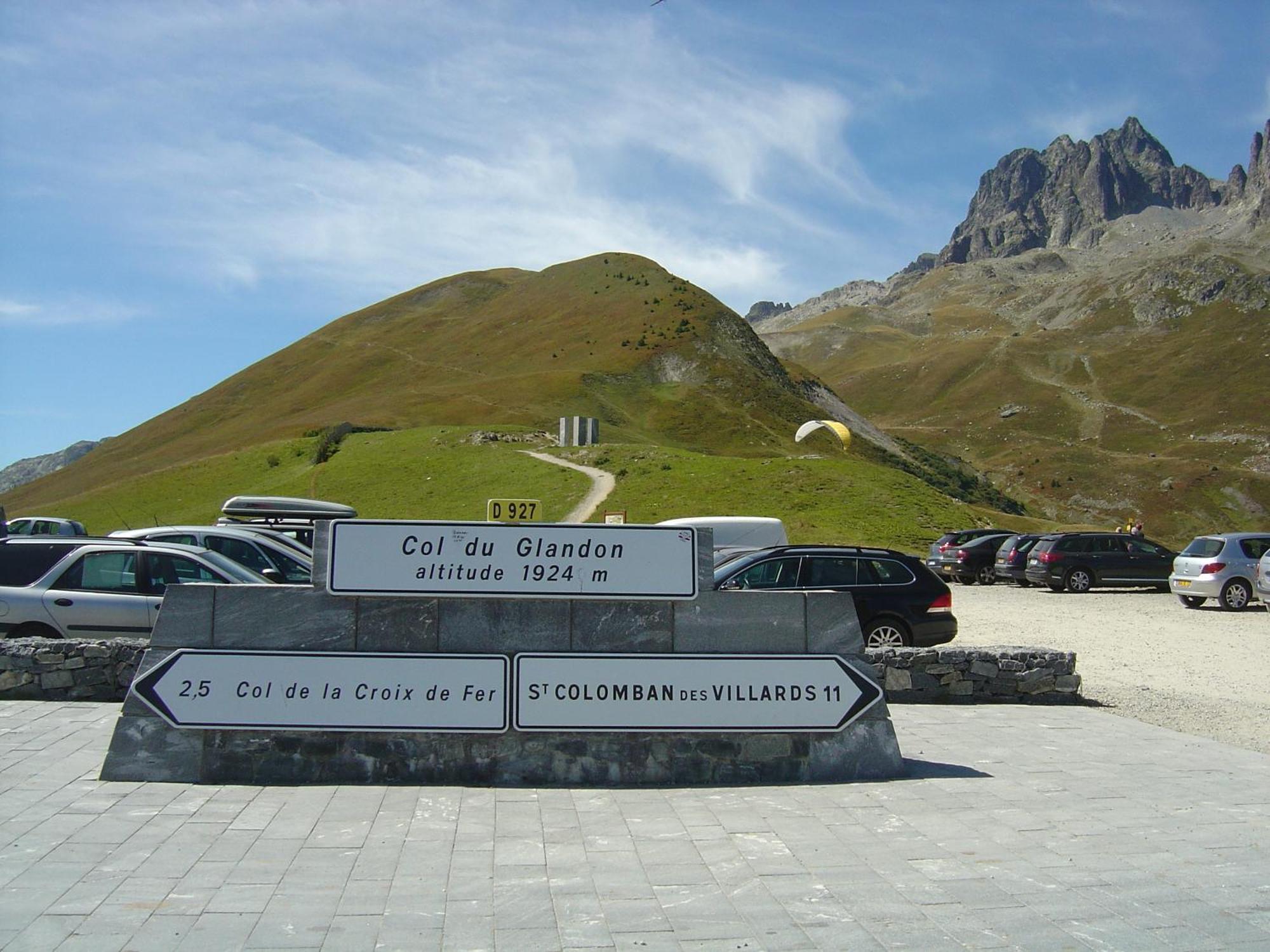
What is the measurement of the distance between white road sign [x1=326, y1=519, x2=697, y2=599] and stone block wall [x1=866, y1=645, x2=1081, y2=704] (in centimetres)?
363

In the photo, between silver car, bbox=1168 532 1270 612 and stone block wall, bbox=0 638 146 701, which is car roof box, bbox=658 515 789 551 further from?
stone block wall, bbox=0 638 146 701

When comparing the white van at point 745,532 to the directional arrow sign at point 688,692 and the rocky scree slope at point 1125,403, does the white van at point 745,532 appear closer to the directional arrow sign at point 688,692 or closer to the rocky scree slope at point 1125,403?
the directional arrow sign at point 688,692

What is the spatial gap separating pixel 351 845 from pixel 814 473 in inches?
→ 1561

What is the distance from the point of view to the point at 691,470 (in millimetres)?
45531

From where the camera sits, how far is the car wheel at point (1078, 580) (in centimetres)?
2612

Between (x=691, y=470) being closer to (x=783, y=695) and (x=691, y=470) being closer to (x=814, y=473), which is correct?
(x=814, y=473)

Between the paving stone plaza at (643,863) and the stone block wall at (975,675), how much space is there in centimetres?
242

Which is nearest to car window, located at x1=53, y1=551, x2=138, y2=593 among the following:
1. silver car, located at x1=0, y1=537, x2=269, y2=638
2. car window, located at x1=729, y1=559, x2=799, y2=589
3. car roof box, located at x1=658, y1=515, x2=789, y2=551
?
silver car, located at x1=0, y1=537, x2=269, y2=638

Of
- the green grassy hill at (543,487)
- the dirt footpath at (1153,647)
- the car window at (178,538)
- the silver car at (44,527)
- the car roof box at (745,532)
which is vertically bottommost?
the dirt footpath at (1153,647)

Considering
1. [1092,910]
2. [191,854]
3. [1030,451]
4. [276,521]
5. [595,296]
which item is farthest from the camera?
[1030,451]

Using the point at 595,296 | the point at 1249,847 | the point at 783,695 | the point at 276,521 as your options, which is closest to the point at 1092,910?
the point at 1249,847

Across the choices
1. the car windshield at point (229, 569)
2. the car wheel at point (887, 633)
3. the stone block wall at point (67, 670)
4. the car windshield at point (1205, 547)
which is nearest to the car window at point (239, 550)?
the car windshield at point (229, 569)

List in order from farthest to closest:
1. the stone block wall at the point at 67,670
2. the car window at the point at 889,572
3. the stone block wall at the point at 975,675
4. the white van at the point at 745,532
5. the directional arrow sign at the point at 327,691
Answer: the white van at the point at 745,532 → the car window at the point at 889,572 → the stone block wall at the point at 975,675 → the stone block wall at the point at 67,670 → the directional arrow sign at the point at 327,691

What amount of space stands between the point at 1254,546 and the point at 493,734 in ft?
66.0
